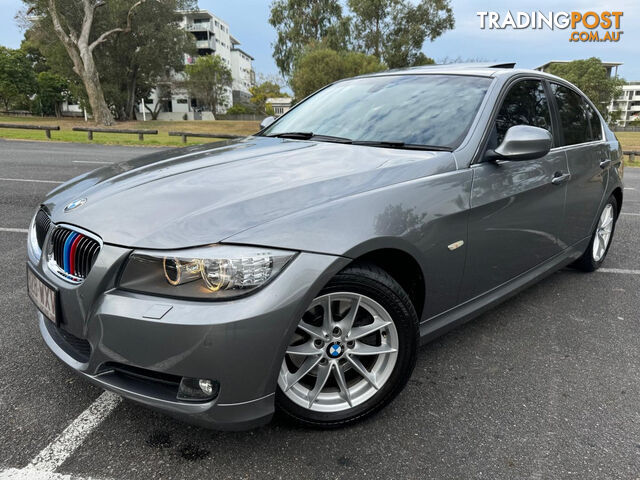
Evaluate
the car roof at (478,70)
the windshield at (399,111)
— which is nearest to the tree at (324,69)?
the car roof at (478,70)

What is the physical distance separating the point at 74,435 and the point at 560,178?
3063 millimetres

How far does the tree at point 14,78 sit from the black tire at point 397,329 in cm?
6522

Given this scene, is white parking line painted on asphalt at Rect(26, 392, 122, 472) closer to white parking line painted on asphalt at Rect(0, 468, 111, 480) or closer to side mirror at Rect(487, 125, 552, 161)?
white parking line painted on asphalt at Rect(0, 468, 111, 480)

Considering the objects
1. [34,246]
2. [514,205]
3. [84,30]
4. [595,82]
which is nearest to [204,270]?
[34,246]

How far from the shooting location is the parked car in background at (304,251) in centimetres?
163

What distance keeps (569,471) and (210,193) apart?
1809 mm

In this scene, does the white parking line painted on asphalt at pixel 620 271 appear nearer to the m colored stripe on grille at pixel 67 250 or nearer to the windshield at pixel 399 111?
the windshield at pixel 399 111

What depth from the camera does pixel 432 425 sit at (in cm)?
209

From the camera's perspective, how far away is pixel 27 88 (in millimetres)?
56562

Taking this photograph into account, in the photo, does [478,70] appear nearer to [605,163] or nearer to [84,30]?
[605,163]

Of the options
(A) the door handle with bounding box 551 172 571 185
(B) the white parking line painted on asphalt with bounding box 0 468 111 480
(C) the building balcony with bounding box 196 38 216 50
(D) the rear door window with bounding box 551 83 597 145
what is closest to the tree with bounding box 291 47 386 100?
(D) the rear door window with bounding box 551 83 597 145

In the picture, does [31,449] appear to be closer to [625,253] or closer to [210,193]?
[210,193]

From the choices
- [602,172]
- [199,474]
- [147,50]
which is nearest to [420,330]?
[199,474]

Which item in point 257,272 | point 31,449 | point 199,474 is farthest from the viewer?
point 31,449
